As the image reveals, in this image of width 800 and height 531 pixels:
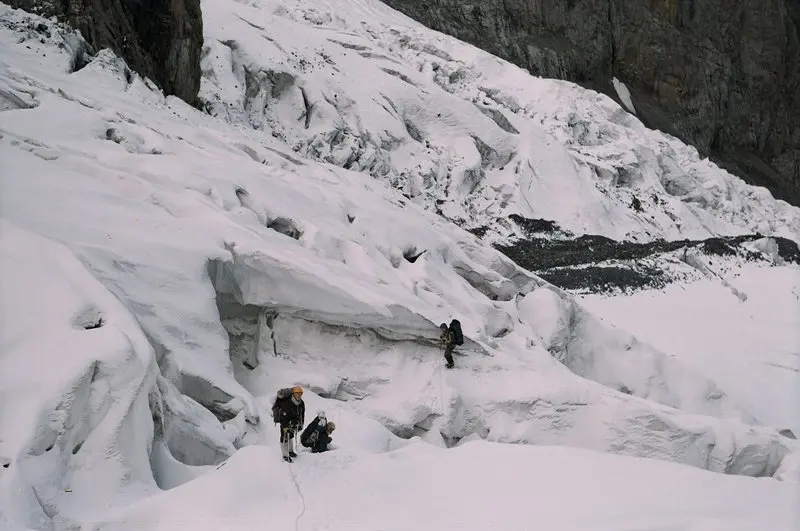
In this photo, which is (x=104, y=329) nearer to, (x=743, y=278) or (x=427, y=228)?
(x=427, y=228)

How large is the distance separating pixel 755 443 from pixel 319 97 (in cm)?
1908

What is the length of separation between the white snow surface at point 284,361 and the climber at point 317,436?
18cm

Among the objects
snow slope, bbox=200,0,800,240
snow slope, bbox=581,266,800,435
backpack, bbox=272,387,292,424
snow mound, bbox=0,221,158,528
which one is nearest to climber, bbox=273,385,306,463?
backpack, bbox=272,387,292,424

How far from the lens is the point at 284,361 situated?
8.87 m

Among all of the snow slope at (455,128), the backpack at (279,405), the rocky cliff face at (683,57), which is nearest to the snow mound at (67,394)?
the backpack at (279,405)

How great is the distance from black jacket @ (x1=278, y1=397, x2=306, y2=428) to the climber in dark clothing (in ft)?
9.53

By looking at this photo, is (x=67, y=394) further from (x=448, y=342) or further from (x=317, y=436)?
(x=448, y=342)

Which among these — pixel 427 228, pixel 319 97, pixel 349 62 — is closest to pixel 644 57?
pixel 349 62

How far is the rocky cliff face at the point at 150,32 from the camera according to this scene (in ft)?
46.5

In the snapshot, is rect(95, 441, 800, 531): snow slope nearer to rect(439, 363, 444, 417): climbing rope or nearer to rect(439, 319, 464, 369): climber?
rect(439, 363, 444, 417): climbing rope

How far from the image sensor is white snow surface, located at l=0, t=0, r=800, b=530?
5297 millimetres

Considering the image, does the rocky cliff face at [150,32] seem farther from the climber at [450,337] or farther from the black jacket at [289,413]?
the black jacket at [289,413]

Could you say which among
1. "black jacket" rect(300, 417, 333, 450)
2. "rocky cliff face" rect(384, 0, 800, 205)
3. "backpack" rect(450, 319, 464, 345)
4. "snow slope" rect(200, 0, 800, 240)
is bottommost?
"snow slope" rect(200, 0, 800, 240)

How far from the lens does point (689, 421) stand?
29.0 feet
